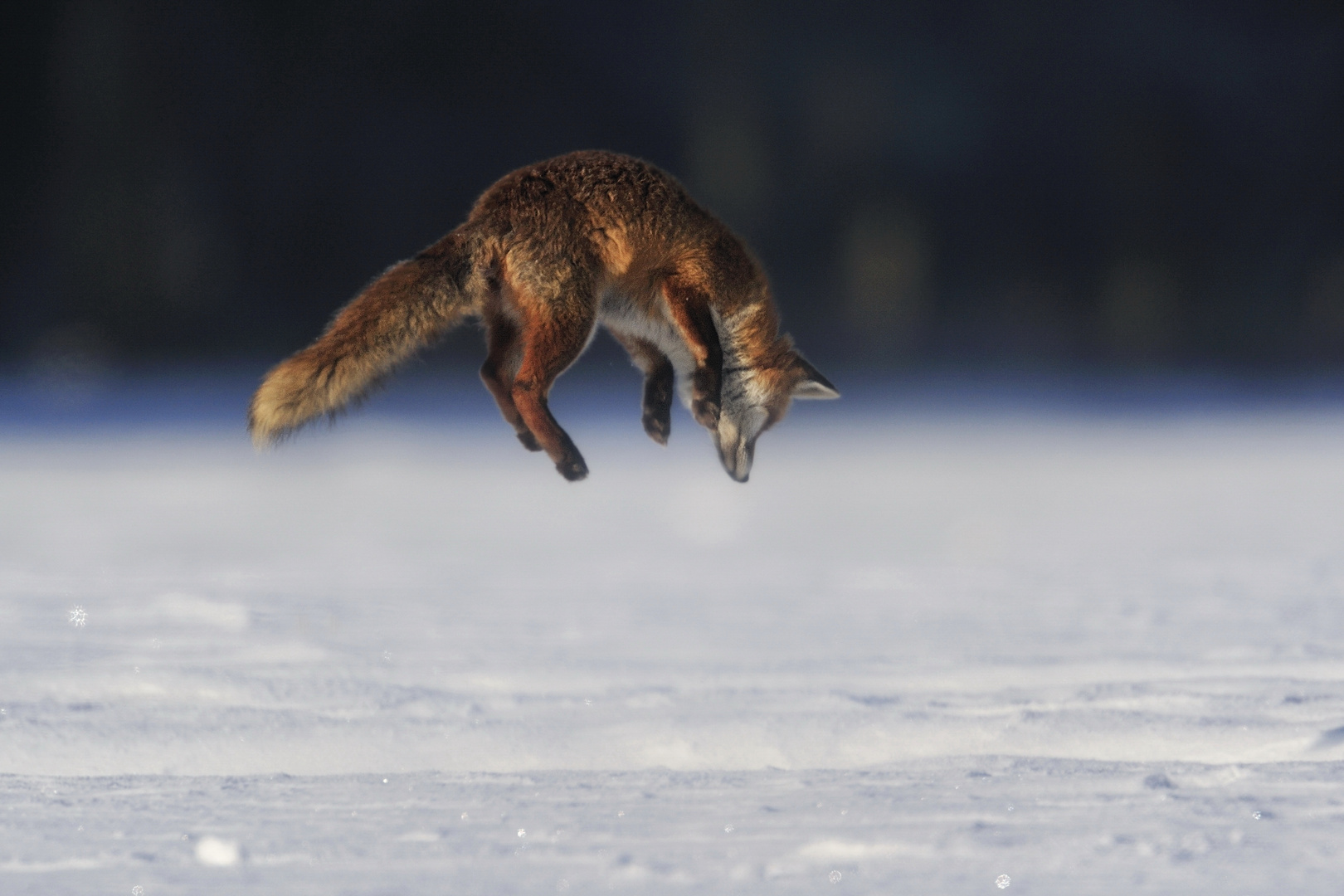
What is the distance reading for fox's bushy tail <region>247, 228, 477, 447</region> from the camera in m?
2.97

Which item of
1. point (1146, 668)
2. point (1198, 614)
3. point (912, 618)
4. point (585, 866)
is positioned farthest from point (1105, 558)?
point (585, 866)

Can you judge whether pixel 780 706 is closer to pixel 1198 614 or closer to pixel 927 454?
pixel 1198 614

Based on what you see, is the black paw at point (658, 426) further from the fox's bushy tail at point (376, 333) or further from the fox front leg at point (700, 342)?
the fox's bushy tail at point (376, 333)

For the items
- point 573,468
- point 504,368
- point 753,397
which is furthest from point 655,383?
point 753,397

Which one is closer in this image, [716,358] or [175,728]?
[716,358]

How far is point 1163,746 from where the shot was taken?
9.32 m

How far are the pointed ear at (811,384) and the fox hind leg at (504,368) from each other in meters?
0.78

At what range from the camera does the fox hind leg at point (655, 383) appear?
10.5ft

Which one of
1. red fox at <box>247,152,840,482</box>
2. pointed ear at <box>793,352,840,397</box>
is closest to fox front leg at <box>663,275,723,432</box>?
red fox at <box>247,152,840,482</box>

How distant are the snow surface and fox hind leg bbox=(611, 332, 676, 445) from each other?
40 centimetres

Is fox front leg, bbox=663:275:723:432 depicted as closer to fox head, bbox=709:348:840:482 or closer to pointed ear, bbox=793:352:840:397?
fox head, bbox=709:348:840:482

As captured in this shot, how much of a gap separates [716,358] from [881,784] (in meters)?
5.48

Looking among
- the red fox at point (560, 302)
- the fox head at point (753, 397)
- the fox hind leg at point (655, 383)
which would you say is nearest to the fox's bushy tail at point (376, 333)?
the red fox at point (560, 302)

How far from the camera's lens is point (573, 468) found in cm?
314
